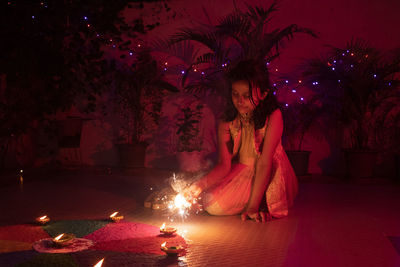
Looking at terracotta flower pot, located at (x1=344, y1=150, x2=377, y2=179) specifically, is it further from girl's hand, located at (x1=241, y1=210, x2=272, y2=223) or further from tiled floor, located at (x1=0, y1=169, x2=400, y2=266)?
girl's hand, located at (x1=241, y1=210, x2=272, y2=223)

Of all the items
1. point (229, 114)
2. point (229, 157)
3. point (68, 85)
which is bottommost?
point (229, 157)

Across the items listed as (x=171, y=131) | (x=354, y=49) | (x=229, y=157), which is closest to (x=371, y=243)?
(x=229, y=157)

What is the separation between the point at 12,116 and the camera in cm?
652

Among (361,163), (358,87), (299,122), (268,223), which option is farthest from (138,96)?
(268,223)

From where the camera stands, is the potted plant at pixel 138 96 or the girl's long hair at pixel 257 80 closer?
the girl's long hair at pixel 257 80

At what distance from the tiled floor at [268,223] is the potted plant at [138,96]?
0.55 metres

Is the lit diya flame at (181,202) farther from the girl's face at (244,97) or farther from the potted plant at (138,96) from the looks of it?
the potted plant at (138,96)

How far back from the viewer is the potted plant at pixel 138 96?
7.20m

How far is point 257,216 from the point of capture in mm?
4266

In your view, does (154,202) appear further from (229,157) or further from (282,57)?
(282,57)

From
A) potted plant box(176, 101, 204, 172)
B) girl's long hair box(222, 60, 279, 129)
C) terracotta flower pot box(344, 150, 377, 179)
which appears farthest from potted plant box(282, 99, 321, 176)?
girl's long hair box(222, 60, 279, 129)

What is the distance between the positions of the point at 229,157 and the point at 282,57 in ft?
10.1

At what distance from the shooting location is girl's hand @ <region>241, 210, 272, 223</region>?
424cm

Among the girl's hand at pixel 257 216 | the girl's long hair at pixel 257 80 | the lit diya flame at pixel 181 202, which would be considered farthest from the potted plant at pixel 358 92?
the lit diya flame at pixel 181 202
